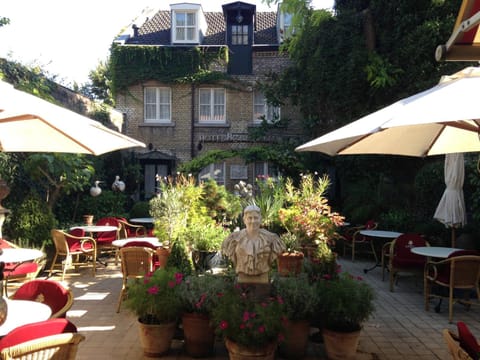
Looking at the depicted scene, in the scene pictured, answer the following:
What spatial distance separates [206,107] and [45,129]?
13.4 metres

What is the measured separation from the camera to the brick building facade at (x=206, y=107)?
1677cm

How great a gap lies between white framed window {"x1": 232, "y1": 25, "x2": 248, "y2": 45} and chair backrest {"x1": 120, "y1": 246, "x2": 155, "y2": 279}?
44.6ft

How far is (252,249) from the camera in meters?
3.81

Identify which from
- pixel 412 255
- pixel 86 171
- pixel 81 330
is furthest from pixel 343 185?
pixel 81 330

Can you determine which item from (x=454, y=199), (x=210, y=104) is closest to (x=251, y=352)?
(x=454, y=199)

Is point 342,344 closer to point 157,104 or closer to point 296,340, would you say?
point 296,340

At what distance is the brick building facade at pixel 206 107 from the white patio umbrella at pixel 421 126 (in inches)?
474

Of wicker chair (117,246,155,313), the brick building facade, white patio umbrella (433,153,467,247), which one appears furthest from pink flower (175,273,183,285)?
the brick building facade

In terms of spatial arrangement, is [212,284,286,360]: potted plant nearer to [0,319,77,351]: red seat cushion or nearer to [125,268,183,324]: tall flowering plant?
[125,268,183,324]: tall flowering plant

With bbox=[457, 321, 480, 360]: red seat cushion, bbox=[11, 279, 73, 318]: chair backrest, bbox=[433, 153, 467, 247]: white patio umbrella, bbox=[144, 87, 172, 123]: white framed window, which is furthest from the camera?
bbox=[144, 87, 172, 123]: white framed window

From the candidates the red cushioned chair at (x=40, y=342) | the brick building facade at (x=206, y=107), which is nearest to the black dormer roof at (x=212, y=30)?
the brick building facade at (x=206, y=107)

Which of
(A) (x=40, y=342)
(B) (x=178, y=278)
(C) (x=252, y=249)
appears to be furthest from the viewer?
(B) (x=178, y=278)

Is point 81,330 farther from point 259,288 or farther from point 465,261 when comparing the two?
point 465,261

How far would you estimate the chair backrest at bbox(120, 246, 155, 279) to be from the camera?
5355mm
